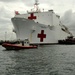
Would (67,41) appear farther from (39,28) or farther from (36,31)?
(36,31)

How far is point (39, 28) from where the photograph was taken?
1939 inches

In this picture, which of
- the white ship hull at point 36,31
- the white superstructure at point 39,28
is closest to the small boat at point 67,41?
the white ship hull at point 36,31

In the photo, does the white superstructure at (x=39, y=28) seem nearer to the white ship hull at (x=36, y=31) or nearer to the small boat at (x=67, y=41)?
the white ship hull at (x=36, y=31)

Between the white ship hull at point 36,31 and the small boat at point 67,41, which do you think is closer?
the white ship hull at point 36,31

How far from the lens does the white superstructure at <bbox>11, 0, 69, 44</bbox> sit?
46.4m

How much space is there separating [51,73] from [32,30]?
33.8m

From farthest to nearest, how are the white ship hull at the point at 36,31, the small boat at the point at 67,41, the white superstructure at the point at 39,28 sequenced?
the small boat at the point at 67,41 → the white superstructure at the point at 39,28 → the white ship hull at the point at 36,31

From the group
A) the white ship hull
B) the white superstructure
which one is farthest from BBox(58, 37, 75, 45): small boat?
the white superstructure

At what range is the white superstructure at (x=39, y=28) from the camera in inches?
1826

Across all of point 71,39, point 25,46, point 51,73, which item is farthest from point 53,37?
point 51,73

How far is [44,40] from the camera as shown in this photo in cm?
5009

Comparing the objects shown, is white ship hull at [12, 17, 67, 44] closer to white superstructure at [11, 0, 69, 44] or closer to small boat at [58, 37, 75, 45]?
white superstructure at [11, 0, 69, 44]

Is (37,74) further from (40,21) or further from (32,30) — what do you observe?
(40,21)

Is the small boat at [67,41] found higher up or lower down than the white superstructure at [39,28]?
lower down
